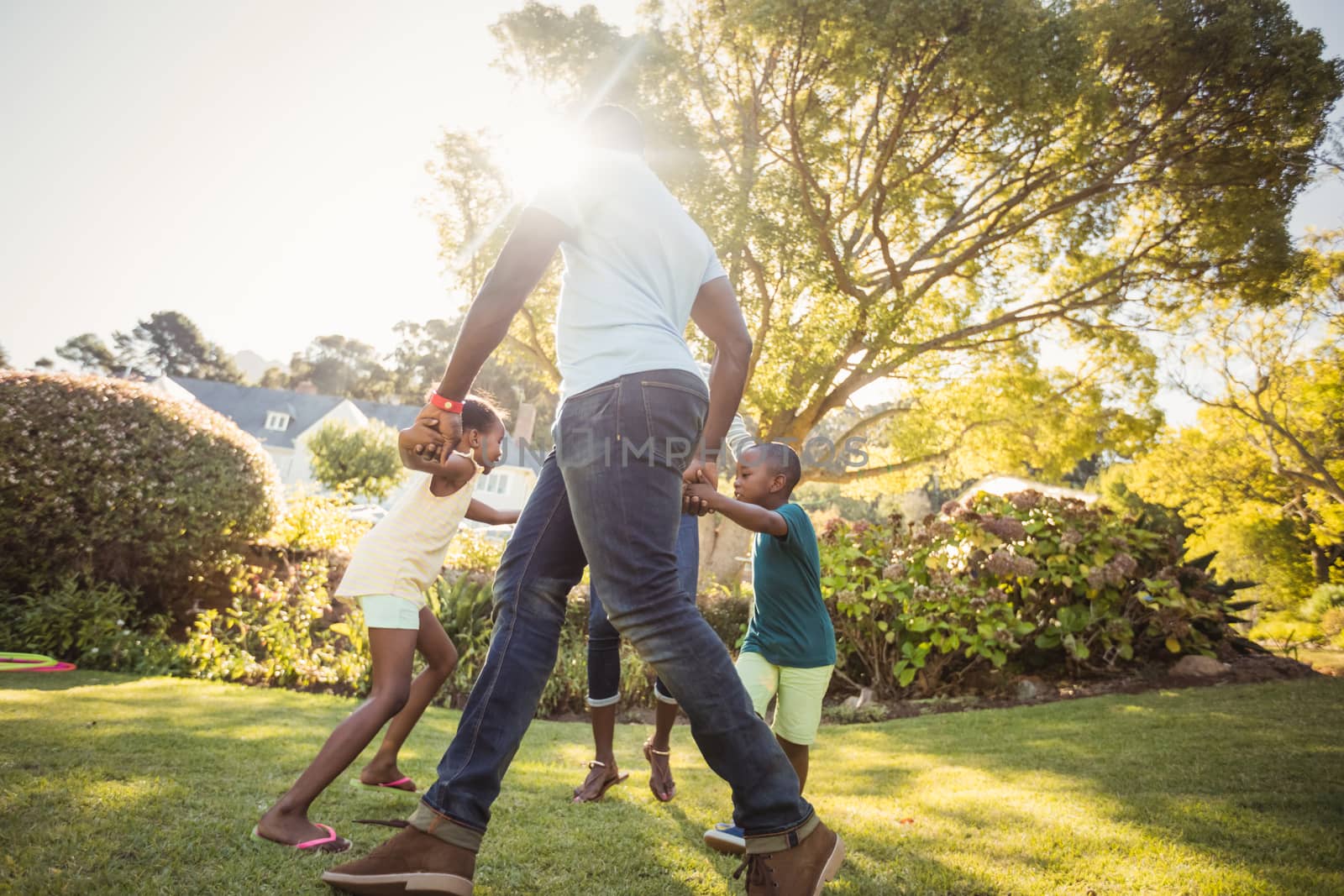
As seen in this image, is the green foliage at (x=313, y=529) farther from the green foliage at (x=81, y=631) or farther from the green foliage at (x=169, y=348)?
the green foliage at (x=169, y=348)

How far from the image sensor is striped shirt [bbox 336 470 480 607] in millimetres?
2723

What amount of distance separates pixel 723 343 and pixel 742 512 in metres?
0.52

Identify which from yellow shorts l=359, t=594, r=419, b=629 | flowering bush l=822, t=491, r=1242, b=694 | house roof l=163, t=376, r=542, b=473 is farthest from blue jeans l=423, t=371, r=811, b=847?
house roof l=163, t=376, r=542, b=473

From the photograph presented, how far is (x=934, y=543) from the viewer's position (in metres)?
6.55

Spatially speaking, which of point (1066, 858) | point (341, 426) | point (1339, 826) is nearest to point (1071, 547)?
point (1339, 826)

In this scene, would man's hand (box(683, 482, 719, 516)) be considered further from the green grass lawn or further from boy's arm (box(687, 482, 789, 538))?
the green grass lawn

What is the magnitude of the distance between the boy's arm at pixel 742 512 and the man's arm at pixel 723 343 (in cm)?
11

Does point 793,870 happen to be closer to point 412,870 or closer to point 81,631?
point 412,870

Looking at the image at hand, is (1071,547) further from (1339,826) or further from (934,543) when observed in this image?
(1339,826)

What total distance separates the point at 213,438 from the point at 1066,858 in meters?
7.24

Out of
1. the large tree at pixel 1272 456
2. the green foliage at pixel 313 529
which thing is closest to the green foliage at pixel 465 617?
the green foliage at pixel 313 529

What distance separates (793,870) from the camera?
1626 mm

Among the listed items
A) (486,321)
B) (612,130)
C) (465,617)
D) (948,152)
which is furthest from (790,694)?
(948,152)

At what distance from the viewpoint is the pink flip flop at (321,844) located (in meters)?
2.07
